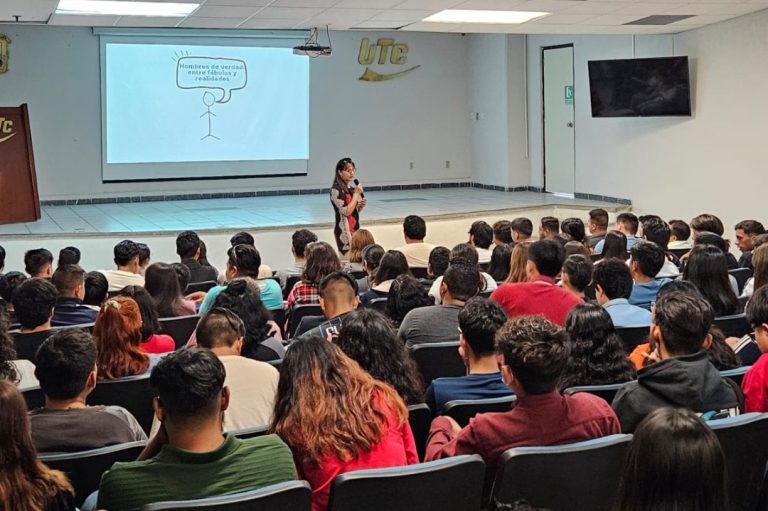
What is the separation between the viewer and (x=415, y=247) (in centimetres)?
722

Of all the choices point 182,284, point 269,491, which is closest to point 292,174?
point 182,284

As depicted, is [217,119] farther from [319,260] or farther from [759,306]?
[759,306]

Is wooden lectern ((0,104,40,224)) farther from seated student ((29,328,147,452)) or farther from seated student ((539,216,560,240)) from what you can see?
seated student ((29,328,147,452))

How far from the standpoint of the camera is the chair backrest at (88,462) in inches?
97.1

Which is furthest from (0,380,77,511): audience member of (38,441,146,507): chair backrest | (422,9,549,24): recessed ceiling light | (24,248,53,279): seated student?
(422,9,549,24): recessed ceiling light

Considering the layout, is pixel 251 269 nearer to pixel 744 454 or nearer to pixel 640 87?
pixel 744 454

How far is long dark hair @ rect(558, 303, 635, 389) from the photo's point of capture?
3145mm

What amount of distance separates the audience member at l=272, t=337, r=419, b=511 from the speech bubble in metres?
12.1

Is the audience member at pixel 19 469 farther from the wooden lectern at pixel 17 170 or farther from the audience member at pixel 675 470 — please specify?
the wooden lectern at pixel 17 170

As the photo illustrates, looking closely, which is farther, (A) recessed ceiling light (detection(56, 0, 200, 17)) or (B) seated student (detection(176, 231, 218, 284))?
(A) recessed ceiling light (detection(56, 0, 200, 17))

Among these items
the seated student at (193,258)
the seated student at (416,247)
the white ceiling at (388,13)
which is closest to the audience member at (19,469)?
the seated student at (193,258)

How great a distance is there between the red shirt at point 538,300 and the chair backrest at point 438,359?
22.5 inches

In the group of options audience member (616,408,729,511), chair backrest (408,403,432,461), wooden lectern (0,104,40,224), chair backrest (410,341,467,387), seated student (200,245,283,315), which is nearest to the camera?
audience member (616,408,729,511)

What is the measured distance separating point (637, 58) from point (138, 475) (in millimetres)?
11196
